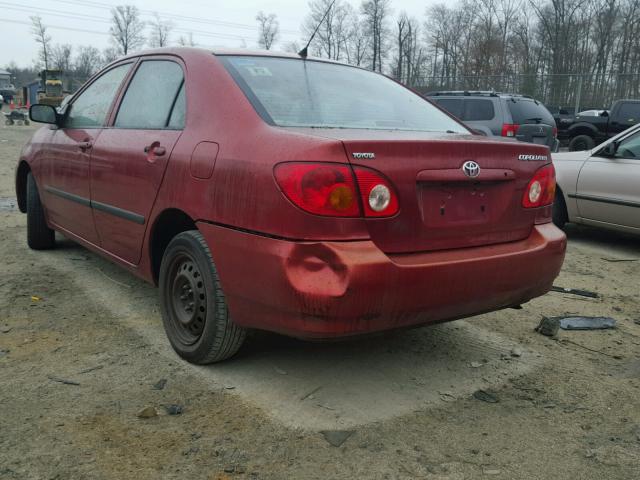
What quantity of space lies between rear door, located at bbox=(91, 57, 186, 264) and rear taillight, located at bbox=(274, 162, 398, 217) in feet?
3.15

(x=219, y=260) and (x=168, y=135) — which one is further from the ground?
(x=168, y=135)

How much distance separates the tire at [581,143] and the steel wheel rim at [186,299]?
1571cm

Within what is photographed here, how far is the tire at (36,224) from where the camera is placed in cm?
505

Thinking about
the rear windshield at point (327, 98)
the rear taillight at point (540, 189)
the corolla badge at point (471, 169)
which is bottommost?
the rear taillight at point (540, 189)

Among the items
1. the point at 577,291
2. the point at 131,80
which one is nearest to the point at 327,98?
the point at 131,80

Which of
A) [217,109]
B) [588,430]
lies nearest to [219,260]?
[217,109]

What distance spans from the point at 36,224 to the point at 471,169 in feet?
13.1

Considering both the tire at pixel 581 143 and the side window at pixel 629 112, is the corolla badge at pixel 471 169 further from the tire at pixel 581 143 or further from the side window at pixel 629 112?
the tire at pixel 581 143

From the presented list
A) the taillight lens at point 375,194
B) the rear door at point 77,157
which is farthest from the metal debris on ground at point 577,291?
the rear door at point 77,157

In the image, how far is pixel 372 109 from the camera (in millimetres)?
3242

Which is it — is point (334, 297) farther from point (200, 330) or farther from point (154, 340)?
point (154, 340)

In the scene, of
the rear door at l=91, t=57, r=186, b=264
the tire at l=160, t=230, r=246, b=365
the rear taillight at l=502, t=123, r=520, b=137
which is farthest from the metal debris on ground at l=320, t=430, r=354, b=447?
the rear taillight at l=502, t=123, r=520, b=137

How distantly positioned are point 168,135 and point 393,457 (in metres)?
1.93

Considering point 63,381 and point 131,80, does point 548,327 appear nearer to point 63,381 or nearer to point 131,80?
point 63,381
